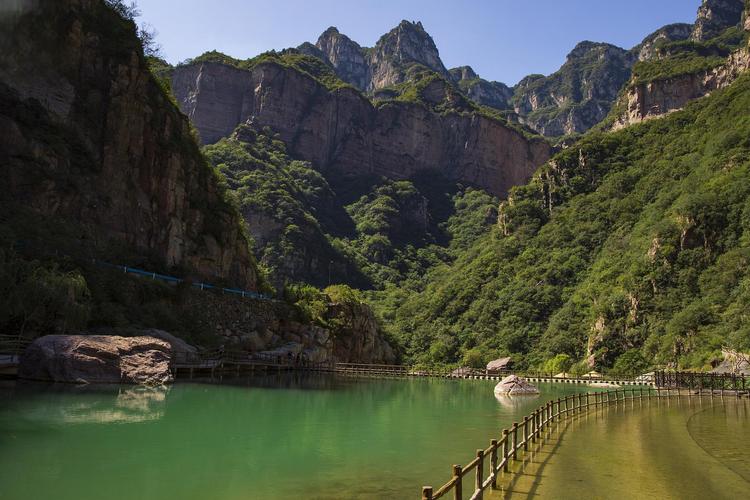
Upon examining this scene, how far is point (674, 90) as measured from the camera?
134125 millimetres

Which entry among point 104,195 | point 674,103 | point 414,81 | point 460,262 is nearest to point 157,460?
point 104,195

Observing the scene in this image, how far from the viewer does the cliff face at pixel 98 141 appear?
41.6m

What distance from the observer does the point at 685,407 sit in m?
32.4

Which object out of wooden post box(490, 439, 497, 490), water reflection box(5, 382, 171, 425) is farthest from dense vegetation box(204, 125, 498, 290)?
wooden post box(490, 439, 497, 490)

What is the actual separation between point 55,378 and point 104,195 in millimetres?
21614

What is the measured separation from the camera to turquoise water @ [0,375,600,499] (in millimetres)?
11820

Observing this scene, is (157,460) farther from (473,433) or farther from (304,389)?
(304,389)

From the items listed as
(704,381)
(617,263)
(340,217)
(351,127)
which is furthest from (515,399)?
(351,127)

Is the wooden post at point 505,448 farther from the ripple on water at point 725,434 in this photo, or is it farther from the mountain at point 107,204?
the mountain at point 107,204

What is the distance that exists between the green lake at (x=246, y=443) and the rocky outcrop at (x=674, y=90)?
119209mm

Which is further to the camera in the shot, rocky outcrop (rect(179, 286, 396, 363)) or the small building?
the small building

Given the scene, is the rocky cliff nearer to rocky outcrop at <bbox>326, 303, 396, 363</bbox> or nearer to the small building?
the small building

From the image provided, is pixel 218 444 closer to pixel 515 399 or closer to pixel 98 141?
pixel 515 399

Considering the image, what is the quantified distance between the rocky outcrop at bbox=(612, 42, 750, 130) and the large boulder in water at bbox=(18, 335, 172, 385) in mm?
129742
